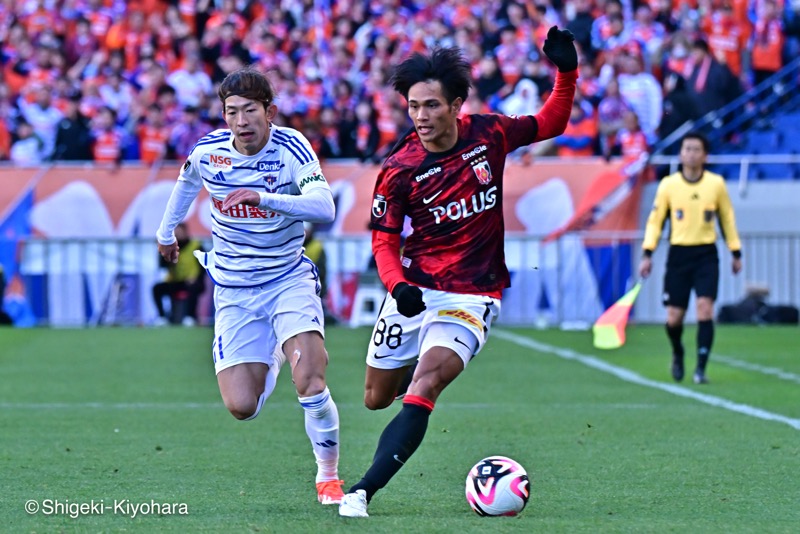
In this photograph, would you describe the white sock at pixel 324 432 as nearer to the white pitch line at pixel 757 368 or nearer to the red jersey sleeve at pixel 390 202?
the red jersey sleeve at pixel 390 202

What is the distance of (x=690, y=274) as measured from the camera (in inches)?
528

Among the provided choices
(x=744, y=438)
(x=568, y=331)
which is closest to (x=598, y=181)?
(x=568, y=331)

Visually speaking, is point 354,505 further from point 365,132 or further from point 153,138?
point 153,138

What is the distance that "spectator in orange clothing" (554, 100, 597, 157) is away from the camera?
→ 21.1 metres

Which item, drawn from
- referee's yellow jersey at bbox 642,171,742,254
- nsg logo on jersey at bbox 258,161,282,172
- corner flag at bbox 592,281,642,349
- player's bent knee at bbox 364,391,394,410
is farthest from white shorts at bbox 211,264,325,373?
referee's yellow jersey at bbox 642,171,742,254

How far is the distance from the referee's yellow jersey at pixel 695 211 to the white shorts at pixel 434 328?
6.72m

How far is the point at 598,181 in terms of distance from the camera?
20.6 metres

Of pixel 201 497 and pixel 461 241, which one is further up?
pixel 461 241

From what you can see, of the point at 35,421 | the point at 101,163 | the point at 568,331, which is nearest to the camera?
the point at 35,421

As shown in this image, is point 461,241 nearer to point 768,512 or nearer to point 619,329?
point 768,512

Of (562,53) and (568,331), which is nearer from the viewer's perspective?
(562,53)

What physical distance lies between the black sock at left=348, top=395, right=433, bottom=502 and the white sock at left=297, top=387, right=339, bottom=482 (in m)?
0.62

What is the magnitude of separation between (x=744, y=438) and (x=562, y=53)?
3.38m

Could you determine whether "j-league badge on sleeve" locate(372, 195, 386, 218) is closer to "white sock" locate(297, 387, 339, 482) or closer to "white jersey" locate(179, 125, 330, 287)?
"white jersey" locate(179, 125, 330, 287)
